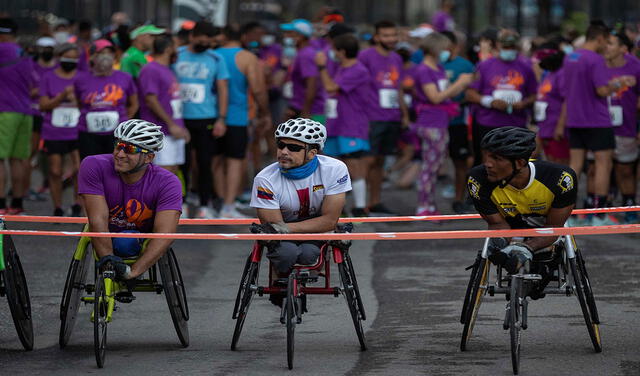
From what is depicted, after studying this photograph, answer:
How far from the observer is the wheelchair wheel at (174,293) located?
28.3 feet

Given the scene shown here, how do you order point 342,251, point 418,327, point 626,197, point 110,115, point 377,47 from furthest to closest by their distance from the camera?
point 377,47 < point 626,197 < point 110,115 < point 418,327 < point 342,251

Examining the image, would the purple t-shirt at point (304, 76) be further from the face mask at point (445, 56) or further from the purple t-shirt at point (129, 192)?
the purple t-shirt at point (129, 192)

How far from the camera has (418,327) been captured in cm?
949

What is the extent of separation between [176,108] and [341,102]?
195cm

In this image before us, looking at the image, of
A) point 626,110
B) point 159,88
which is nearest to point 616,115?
point 626,110

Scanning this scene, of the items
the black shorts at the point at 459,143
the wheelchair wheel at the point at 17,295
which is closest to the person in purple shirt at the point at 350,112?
the black shorts at the point at 459,143

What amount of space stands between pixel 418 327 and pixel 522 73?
6.83 metres

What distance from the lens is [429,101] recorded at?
16000 millimetres

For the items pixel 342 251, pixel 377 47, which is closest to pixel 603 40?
pixel 377 47

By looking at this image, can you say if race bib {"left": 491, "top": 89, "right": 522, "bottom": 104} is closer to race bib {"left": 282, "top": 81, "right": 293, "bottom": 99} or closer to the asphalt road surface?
the asphalt road surface

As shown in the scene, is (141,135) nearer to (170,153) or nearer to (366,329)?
(366,329)

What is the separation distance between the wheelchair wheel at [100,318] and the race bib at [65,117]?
25.0ft

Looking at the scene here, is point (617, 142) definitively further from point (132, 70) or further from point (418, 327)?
point (418, 327)

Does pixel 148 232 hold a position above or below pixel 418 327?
above
